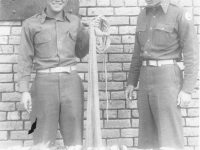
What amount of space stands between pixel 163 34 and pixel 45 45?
0.88m

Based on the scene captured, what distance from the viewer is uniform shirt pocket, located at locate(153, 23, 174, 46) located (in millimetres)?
2334

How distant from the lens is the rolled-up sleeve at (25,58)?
2322mm

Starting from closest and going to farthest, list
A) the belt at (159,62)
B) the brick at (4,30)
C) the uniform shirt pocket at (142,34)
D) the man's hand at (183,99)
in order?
the man's hand at (183,99) < the belt at (159,62) < the uniform shirt pocket at (142,34) < the brick at (4,30)

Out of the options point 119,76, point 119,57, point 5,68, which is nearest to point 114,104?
point 119,76

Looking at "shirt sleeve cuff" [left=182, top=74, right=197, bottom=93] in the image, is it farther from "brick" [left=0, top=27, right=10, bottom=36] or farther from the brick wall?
"brick" [left=0, top=27, right=10, bottom=36]

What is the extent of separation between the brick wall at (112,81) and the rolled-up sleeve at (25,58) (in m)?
0.56

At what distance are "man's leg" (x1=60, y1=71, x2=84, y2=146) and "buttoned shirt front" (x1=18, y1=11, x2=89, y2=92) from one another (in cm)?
14

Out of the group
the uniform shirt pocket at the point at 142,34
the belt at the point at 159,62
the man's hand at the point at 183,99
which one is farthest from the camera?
the uniform shirt pocket at the point at 142,34

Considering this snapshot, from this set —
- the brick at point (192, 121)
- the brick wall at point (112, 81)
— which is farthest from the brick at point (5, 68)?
the brick at point (192, 121)

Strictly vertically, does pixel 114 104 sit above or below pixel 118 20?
below

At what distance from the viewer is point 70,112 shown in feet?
7.55

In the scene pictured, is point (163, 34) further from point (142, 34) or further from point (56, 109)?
point (56, 109)

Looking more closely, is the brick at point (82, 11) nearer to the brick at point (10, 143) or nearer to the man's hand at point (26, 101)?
the man's hand at point (26, 101)

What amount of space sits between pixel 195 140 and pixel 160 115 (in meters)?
0.84
